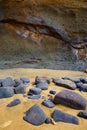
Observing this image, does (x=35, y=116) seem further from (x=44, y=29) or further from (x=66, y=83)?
(x=44, y=29)

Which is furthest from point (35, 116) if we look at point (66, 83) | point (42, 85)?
Answer: point (66, 83)

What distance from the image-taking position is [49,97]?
188 cm

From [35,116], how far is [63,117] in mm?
191

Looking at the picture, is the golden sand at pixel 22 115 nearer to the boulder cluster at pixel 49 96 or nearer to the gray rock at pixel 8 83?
the boulder cluster at pixel 49 96

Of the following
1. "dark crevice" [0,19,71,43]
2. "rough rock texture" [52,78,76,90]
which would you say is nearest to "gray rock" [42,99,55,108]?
"rough rock texture" [52,78,76,90]

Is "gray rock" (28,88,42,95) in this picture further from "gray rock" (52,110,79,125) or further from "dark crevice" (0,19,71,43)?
"dark crevice" (0,19,71,43)

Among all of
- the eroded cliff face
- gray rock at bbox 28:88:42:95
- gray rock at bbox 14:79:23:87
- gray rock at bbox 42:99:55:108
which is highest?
the eroded cliff face

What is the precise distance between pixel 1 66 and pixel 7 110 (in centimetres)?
107

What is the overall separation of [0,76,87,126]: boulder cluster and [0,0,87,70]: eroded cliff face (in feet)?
1.82

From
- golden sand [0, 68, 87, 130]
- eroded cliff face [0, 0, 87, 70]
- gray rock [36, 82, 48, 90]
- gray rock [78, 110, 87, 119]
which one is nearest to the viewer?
golden sand [0, 68, 87, 130]

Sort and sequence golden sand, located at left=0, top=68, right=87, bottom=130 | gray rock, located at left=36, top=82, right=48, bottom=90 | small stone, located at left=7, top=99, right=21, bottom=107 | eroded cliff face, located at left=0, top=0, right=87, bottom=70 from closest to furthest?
golden sand, located at left=0, top=68, right=87, bottom=130 → small stone, located at left=7, top=99, right=21, bottom=107 → gray rock, located at left=36, top=82, right=48, bottom=90 → eroded cliff face, located at left=0, top=0, right=87, bottom=70

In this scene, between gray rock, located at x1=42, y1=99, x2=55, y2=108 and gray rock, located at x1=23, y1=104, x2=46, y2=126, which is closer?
gray rock, located at x1=23, y1=104, x2=46, y2=126

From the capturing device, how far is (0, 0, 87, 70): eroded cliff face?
2686mm

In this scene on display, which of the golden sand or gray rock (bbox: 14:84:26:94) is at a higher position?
gray rock (bbox: 14:84:26:94)
